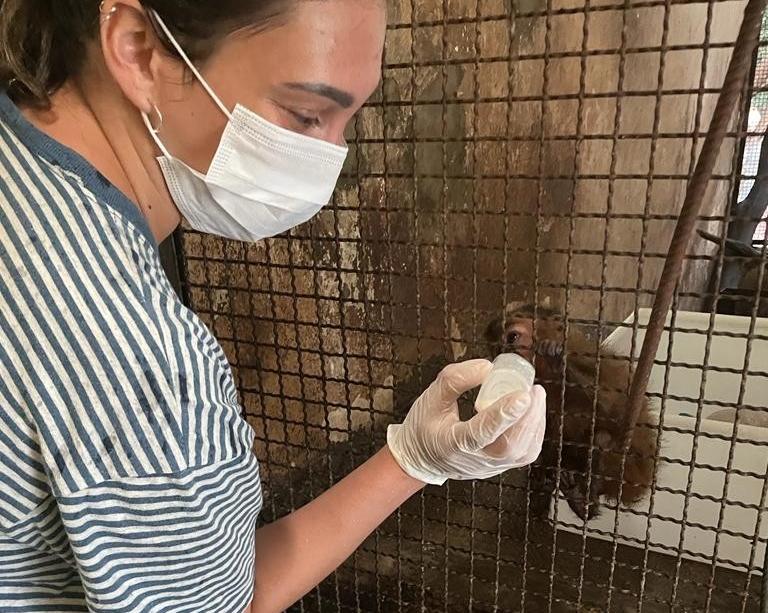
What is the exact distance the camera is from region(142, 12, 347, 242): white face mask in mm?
711

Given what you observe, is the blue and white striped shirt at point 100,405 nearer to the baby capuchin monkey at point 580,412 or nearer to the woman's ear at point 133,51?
the woman's ear at point 133,51

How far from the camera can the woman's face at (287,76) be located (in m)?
0.65

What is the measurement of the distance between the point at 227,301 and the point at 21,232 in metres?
0.77

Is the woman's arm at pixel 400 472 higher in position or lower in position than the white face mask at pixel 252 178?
lower

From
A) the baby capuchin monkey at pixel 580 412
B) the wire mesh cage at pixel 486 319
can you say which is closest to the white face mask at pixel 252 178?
the wire mesh cage at pixel 486 319

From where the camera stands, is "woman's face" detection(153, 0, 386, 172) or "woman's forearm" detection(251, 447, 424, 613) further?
"woman's forearm" detection(251, 447, 424, 613)

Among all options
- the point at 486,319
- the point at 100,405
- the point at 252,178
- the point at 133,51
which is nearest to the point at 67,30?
the point at 133,51

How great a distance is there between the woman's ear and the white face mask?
0.06ft

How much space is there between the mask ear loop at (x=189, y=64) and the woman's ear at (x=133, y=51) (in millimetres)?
10

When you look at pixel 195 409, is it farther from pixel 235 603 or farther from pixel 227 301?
pixel 227 301

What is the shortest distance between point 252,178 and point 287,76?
5.3 inches

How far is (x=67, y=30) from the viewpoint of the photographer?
69 centimetres

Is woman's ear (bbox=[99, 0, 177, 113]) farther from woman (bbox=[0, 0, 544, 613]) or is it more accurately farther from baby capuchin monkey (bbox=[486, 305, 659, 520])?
baby capuchin monkey (bbox=[486, 305, 659, 520])

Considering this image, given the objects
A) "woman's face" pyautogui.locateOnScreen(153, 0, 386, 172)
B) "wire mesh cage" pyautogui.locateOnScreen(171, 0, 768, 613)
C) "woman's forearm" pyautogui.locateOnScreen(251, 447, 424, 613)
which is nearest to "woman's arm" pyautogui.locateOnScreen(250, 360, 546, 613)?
"woman's forearm" pyautogui.locateOnScreen(251, 447, 424, 613)
